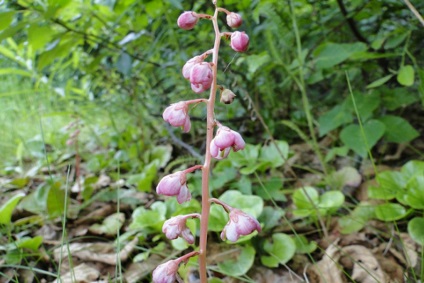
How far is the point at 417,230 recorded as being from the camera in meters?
1.12

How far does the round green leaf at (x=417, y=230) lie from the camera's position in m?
1.10

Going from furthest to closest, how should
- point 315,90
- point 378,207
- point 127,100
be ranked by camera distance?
1. point 127,100
2. point 315,90
3. point 378,207

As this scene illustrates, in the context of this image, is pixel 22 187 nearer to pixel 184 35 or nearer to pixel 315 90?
pixel 184 35

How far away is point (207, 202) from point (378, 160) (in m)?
1.29

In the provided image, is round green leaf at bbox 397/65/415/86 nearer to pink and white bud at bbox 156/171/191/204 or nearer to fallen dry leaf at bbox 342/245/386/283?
fallen dry leaf at bbox 342/245/386/283

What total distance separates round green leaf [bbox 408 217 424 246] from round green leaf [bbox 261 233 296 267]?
1.08 feet

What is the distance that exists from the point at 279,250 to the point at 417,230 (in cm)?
39

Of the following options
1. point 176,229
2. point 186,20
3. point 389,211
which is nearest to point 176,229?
point 176,229

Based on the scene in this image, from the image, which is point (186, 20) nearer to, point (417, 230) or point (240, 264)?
point (240, 264)

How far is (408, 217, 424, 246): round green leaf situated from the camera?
43.4 inches

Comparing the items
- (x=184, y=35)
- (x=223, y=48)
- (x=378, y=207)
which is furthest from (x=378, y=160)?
(x=184, y=35)

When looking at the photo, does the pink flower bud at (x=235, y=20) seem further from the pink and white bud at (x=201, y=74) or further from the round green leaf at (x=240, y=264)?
the round green leaf at (x=240, y=264)

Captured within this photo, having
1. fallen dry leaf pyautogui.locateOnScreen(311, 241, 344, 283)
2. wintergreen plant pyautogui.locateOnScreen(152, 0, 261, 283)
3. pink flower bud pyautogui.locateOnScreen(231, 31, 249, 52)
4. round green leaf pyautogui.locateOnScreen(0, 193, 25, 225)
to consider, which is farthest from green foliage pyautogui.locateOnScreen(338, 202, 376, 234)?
round green leaf pyautogui.locateOnScreen(0, 193, 25, 225)

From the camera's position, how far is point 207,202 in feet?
2.41
